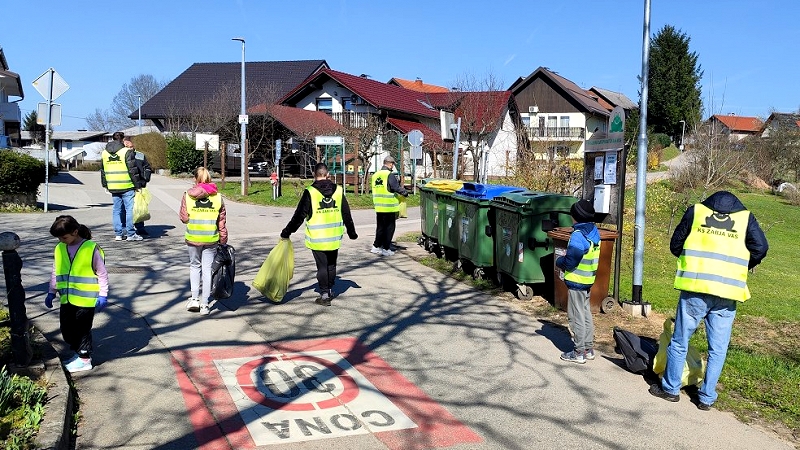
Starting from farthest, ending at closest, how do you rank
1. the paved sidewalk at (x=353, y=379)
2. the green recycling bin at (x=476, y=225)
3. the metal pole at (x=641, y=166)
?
the green recycling bin at (x=476, y=225), the metal pole at (x=641, y=166), the paved sidewalk at (x=353, y=379)

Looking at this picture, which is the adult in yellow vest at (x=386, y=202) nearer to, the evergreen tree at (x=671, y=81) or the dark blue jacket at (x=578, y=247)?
the dark blue jacket at (x=578, y=247)

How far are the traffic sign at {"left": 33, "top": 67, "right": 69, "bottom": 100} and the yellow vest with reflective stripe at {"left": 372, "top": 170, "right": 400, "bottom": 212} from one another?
8.13m

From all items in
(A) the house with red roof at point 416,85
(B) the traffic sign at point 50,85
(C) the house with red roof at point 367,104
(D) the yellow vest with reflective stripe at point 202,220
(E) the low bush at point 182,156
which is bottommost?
(D) the yellow vest with reflective stripe at point 202,220

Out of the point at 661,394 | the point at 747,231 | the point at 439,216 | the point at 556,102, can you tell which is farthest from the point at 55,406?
the point at 556,102

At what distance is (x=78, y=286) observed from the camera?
223 inches

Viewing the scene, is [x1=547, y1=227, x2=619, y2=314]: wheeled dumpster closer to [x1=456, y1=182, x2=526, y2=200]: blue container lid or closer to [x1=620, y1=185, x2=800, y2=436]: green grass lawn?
[x1=620, y1=185, x2=800, y2=436]: green grass lawn

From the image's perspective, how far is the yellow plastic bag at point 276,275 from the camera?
26.7 ft

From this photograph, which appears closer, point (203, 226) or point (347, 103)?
point (203, 226)

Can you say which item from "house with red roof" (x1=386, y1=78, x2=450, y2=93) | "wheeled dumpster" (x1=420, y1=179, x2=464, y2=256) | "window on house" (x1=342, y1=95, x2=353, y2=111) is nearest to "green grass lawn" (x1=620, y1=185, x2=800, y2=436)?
"wheeled dumpster" (x1=420, y1=179, x2=464, y2=256)

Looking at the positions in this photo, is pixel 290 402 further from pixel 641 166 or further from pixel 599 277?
pixel 641 166

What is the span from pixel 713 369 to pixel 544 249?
3629mm

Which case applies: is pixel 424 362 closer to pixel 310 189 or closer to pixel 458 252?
pixel 310 189

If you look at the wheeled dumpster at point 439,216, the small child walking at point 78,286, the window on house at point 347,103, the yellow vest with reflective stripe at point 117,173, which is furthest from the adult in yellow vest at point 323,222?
the window on house at point 347,103

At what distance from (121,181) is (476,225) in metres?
6.41
